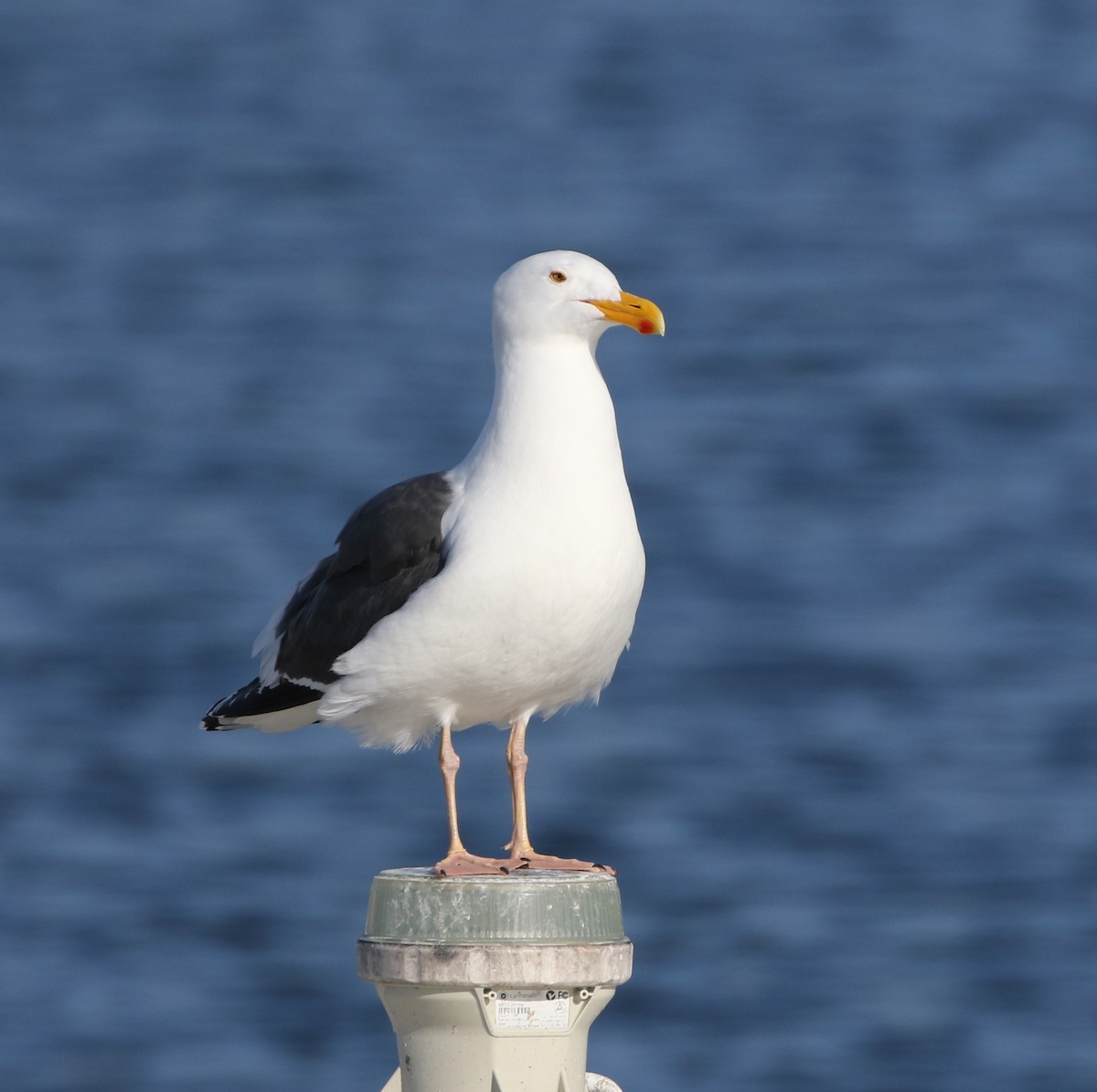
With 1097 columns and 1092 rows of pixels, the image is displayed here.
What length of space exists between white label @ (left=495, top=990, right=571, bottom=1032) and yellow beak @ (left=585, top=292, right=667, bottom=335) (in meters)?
2.12

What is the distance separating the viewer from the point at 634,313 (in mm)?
6391

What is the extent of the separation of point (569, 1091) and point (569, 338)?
7.73 ft

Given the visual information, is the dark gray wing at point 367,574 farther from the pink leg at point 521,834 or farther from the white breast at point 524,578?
the pink leg at point 521,834

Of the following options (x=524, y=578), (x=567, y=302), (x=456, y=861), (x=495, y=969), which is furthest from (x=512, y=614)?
(x=495, y=969)

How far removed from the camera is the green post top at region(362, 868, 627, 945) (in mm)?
5406

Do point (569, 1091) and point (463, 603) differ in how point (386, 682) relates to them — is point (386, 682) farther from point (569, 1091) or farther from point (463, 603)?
point (569, 1091)

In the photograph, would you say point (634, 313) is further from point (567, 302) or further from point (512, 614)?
point (512, 614)

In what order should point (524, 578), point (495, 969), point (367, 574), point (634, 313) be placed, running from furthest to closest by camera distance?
point (367, 574) < point (634, 313) < point (524, 578) < point (495, 969)

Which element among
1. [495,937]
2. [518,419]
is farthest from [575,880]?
[518,419]

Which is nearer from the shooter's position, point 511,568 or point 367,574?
point 511,568

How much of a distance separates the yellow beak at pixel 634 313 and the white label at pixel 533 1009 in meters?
2.12

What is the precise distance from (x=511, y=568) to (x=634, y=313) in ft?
3.01

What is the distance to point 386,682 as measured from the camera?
6.42 metres

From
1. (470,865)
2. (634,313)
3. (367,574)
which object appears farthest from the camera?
(367,574)
